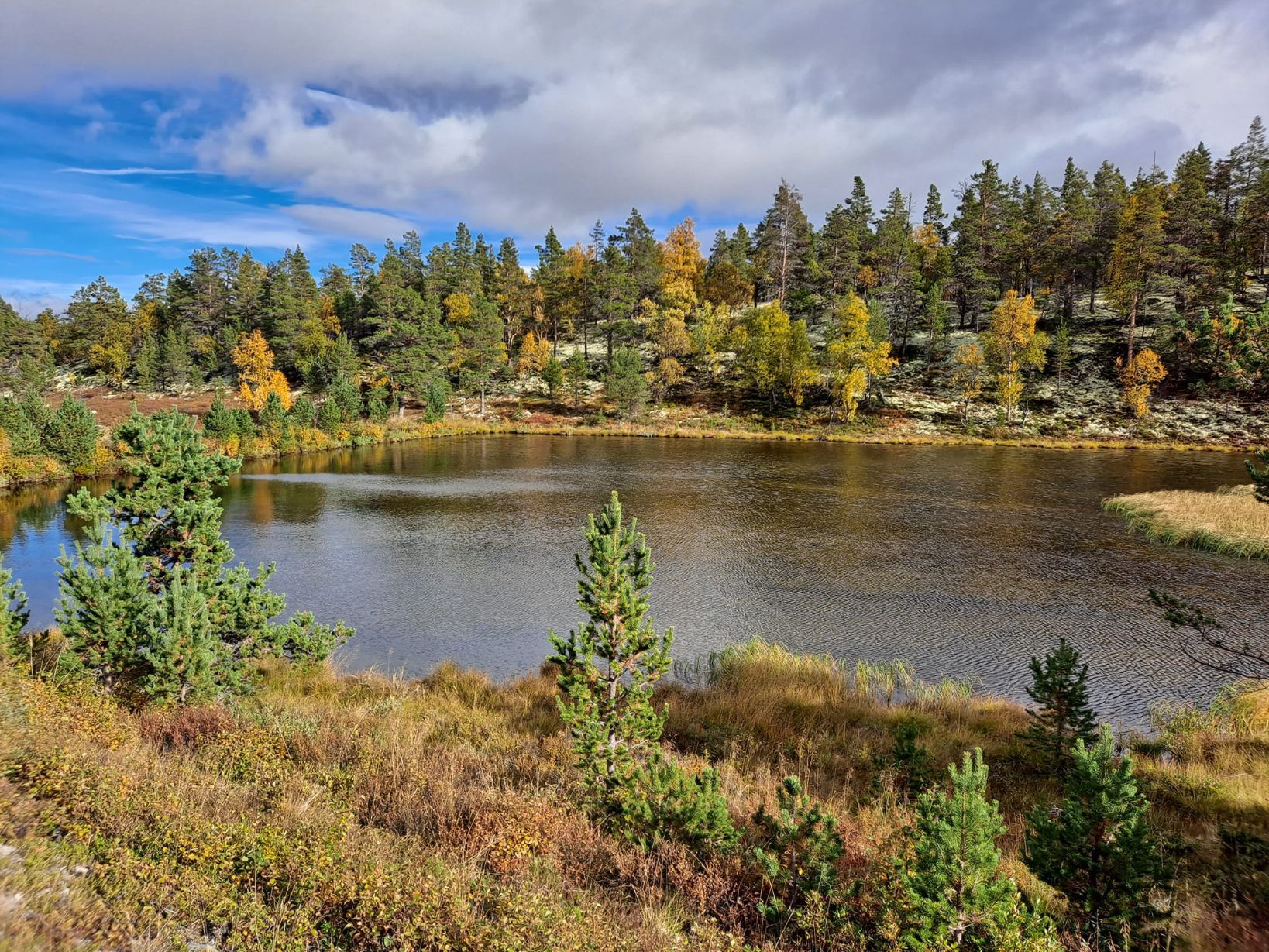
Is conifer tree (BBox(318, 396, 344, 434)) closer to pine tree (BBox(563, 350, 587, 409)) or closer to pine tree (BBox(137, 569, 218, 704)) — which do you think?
pine tree (BBox(563, 350, 587, 409))

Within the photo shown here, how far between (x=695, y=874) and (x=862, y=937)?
1782 mm

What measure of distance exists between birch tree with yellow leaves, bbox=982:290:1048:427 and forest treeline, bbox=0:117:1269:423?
0.28 m

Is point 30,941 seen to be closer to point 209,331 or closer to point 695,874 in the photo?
point 695,874

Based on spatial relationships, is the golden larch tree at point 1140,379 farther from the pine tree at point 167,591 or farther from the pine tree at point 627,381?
the pine tree at point 167,591

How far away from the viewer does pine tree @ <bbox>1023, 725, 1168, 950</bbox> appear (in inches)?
207

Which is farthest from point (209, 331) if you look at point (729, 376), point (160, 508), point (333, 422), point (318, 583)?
point (160, 508)

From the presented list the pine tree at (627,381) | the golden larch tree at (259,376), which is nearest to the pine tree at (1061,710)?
the pine tree at (627,381)

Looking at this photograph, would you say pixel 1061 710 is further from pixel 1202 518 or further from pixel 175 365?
pixel 175 365

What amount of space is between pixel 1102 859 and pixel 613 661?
583 cm

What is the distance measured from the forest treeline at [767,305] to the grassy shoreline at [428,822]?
59953 mm

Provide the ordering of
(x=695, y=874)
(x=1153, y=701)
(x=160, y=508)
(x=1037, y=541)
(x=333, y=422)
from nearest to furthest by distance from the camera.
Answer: (x=695, y=874), (x=160, y=508), (x=1153, y=701), (x=1037, y=541), (x=333, y=422)

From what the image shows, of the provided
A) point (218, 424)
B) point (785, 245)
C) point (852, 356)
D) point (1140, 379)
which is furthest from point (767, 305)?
point (218, 424)

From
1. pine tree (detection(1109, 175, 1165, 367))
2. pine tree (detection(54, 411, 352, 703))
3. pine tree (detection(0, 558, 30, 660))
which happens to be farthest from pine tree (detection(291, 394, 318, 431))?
pine tree (detection(1109, 175, 1165, 367))

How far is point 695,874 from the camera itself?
20.7 ft
